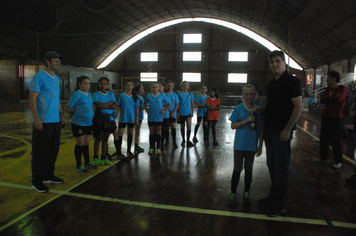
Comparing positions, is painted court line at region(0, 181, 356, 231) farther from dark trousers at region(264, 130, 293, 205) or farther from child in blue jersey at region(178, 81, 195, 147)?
child in blue jersey at region(178, 81, 195, 147)

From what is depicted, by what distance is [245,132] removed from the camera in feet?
9.26

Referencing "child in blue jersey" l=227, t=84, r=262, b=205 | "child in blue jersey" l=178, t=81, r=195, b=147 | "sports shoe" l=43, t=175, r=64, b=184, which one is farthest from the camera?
"child in blue jersey" l=178, t=81, r=195, b=147

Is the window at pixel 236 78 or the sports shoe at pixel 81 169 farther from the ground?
the window at pixel 236 78

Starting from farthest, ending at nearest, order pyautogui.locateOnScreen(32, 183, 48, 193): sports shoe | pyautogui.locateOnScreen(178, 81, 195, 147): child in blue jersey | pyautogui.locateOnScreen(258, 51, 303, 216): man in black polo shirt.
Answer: pyautogui.locateOnScreen(178, 81, 195, 147): child in blue jersey → pyautogui.locateOnScreen(32, 183, 48, 193): sports shoe → pyautogui.locateOnScreen(258, 51, 303, 216): man in black polo shirt

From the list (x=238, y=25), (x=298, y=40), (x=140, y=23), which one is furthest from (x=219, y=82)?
(x=140, y=23)

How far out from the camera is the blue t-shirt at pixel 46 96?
293 cm

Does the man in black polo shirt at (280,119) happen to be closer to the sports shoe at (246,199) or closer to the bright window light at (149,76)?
the sports shoe at (246,199)

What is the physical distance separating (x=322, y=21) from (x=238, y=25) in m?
11.6

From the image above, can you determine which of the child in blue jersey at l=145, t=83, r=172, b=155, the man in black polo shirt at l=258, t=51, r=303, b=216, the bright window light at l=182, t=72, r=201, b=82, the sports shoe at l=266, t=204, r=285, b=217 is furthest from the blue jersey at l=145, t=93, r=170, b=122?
the bright window light at l=182, t=72, r=201, b=82

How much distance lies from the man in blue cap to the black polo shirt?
266 cm

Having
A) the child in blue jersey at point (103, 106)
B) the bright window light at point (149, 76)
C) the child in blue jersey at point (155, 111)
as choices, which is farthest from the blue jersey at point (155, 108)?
the bright window light at point (149, 76)

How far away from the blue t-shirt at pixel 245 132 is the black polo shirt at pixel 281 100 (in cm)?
25

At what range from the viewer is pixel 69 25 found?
19.4 metres

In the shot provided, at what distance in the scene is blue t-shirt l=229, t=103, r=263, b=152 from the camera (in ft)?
9.22
